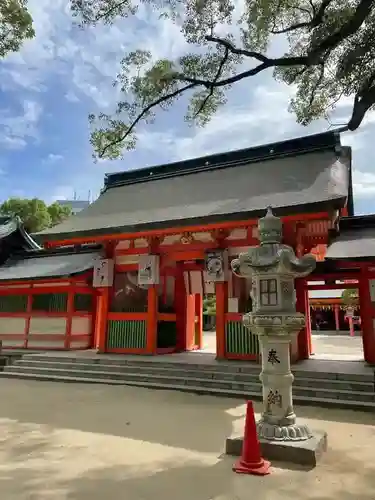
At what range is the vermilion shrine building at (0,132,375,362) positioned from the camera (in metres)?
9.38

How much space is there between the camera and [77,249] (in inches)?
648

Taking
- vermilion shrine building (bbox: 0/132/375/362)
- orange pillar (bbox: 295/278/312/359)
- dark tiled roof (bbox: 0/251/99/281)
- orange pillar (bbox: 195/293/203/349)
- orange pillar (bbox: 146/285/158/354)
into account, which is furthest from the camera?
orange pillar (bbox: 195/293/203/349)

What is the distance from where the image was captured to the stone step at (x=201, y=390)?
6543 mm

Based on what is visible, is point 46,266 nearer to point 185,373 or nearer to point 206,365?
point 185,373

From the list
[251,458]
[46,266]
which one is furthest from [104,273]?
[251,458]

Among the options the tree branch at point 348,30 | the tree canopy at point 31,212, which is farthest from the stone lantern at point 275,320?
the tree canopy at point 31,212

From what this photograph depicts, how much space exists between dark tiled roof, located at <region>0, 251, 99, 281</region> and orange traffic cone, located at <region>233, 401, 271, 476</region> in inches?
407

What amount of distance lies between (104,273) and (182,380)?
4474 millimetres

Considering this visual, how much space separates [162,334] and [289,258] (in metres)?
8.40

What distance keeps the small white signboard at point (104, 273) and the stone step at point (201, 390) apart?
2903 mm

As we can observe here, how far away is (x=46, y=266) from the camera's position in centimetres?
1534

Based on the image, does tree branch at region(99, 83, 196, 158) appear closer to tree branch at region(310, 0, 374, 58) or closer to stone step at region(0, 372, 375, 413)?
tree branch at region(310, 0, 374, 58)

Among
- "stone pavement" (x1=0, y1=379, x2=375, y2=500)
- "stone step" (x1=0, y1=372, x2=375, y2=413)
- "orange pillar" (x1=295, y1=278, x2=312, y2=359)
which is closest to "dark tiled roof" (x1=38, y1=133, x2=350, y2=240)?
"orange pillar" (x1=295, y1=278, x2=312, y2=359)

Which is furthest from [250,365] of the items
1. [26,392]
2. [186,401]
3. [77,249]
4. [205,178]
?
[77,249]
